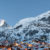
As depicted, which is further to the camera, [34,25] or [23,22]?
[23,22]

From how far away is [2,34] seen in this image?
74.5 ft

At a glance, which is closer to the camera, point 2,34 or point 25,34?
point 25,34

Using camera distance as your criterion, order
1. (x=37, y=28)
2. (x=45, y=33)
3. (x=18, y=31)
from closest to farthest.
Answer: (x=45, y=33), (x=37, y=28), (x=18, y=31)

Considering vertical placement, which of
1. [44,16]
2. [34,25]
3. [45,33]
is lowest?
[45,33]

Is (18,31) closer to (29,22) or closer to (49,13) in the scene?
(29,22)

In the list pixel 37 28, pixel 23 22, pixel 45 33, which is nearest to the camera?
pixel 45 33

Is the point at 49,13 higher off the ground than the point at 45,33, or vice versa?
the point at 49,13

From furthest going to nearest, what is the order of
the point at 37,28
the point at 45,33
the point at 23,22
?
the point at 23,22
the point at 37,28
the point at 45,33

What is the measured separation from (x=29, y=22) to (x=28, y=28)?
233cm

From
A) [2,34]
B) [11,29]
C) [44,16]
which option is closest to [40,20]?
[44,16]

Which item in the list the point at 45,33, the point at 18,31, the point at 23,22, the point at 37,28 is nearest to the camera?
the point at 45,33

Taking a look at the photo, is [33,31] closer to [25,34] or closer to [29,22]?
[25,34]

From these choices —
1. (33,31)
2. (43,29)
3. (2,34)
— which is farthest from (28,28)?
(2,34)

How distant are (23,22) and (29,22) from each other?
1186 millimetres
